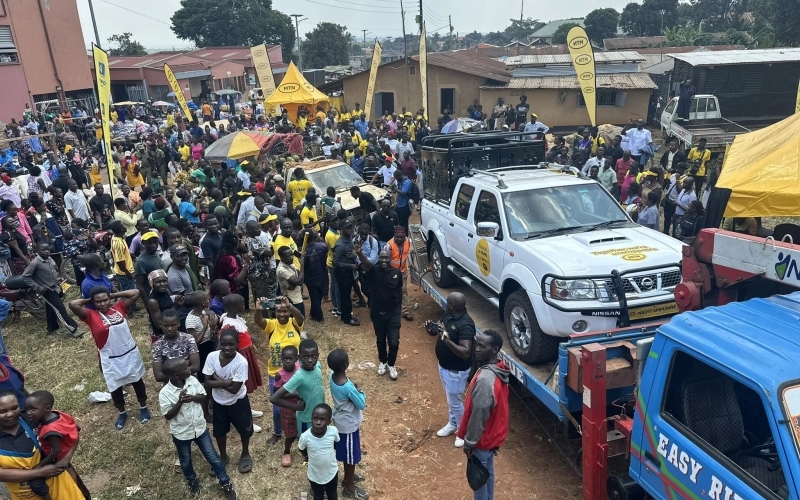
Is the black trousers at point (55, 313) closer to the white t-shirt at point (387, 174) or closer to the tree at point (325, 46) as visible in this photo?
the white t-shirt at point (387, 174)

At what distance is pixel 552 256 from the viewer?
18.3 feet

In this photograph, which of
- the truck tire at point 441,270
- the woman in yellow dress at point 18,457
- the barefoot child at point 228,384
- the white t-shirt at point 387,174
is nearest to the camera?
the woman in yellow dress at point 18,457

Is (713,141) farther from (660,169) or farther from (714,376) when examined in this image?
(714,376)

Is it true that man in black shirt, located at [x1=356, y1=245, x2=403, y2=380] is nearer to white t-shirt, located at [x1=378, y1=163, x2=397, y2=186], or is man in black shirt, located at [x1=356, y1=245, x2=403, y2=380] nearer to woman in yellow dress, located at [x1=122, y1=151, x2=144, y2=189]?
white t-shirt, located at [x1=378, y1=163, x2=397, y2=186]

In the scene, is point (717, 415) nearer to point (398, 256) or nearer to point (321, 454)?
point (321, 454)

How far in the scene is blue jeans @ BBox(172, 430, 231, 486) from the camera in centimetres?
475

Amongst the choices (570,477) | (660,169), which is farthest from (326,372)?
(660,169)

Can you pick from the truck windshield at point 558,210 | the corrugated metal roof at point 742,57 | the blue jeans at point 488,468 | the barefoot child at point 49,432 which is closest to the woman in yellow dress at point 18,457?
the barefoot child at point 49,432

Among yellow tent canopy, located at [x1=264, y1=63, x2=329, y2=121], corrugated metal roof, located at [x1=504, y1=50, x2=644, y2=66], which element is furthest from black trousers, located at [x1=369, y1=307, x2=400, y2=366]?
corrugated metal roof, located at [x1=504, y1=50, x2=644, y2=66]

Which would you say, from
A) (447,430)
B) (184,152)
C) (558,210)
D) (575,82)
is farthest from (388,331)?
(575,82)

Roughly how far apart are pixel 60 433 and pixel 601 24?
7064cm

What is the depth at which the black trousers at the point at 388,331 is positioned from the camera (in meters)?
6.63

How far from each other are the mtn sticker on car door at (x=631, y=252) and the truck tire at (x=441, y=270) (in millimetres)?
2922

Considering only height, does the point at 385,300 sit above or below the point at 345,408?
above
